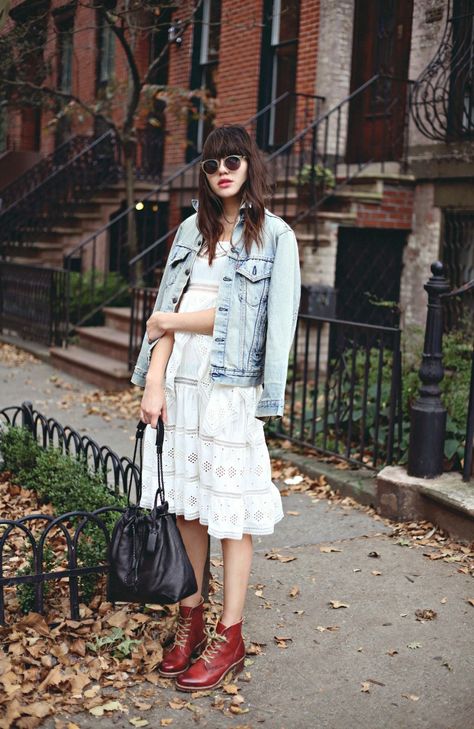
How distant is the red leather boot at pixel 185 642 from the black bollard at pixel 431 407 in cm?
199

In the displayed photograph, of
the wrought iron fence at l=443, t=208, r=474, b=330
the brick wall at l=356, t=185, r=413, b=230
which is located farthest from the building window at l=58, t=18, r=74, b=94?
the wrought iron fence at l=443, t=208, r=474, b=330

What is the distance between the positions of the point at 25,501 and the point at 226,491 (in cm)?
241

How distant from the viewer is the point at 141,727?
3180mm

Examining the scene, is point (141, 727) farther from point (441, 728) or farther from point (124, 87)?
point (124, 87)

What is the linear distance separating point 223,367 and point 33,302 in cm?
943

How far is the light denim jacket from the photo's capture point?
11.0ft

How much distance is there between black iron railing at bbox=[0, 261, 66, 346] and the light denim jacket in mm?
8432

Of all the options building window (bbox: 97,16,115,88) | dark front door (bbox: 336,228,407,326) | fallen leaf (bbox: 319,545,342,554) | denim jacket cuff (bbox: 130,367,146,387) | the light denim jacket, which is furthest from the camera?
building window (bbox: 97,16,115,88)

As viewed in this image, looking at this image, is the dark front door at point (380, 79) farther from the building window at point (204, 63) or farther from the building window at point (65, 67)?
the building window at point (65, 67)

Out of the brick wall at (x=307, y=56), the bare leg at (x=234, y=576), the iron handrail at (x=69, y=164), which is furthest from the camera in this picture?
the iron handrail at (x=69, y=164)

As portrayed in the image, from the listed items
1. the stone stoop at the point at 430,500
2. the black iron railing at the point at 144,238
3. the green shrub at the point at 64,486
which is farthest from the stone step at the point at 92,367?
the stone stoop at the point at 430,500

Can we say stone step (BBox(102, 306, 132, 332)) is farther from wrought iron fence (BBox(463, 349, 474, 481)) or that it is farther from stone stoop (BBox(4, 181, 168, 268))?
wrought iron fence (BBox(463, 349, 474, 481))

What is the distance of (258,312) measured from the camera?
339cm

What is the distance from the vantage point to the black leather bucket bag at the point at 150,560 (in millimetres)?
3301
